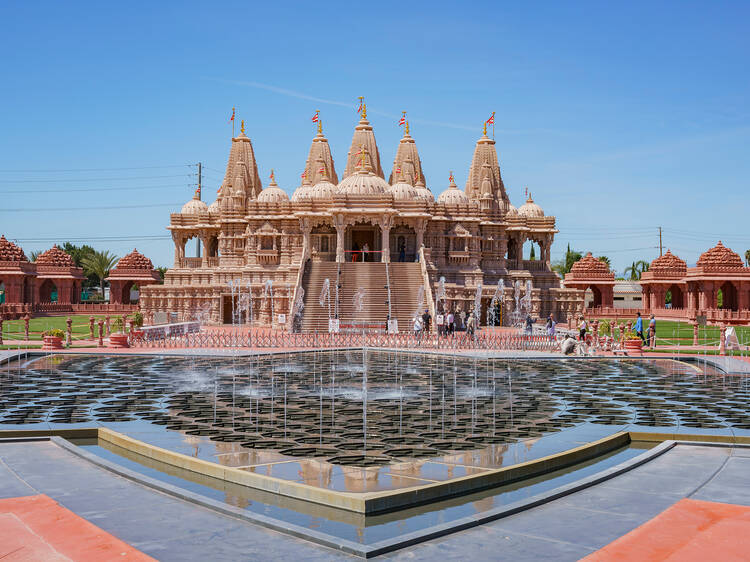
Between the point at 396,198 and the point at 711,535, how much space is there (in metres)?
42.0

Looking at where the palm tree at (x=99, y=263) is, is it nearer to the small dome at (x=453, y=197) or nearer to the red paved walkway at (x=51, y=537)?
the small dome at (x=453, y=197)

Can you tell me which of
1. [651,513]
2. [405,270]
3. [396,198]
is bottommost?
[651,513]

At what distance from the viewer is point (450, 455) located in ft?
35.8

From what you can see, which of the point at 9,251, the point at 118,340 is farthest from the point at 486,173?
the point at 9,251

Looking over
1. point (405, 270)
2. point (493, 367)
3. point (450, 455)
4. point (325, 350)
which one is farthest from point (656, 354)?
point (450, 455)

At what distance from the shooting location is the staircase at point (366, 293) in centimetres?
3806

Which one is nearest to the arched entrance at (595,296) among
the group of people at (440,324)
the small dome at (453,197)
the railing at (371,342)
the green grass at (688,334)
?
the green grass at (688,334)

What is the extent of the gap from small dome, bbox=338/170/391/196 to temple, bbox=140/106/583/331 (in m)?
0.07

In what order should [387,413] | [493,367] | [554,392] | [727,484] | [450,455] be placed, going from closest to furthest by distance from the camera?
[727,484], [450,455], [387,413], [554,392], [493,367]

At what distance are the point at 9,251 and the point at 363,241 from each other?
3109cm

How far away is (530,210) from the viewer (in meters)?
59.6

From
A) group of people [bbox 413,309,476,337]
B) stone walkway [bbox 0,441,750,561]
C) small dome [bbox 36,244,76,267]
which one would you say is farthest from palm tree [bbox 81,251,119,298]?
stone walkway [bbox 0,441,750,561]

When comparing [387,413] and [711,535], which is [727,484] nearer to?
[711,535]

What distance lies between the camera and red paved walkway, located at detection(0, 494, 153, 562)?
22.6ft
